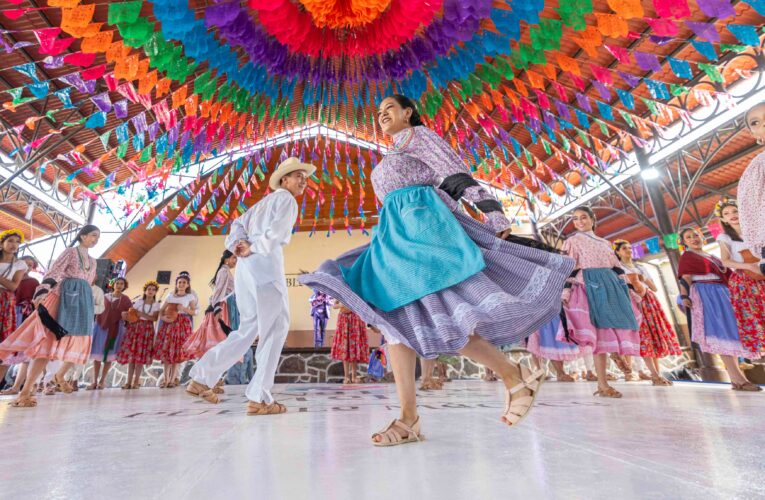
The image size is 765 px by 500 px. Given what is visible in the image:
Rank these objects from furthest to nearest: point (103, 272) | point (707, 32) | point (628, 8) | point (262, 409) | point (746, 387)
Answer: point (103, 272), point (746, 387), point (707, 32), point (628, 8), point (262, 409)

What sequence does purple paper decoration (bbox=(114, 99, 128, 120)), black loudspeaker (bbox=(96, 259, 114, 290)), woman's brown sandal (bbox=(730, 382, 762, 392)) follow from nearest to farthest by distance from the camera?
woman's brown sandal (bbox=(730, 382, 762, 392)) → purple paper decoration (bbox=(114, 99, 128, 120)) → black loudspeaker (bbox=(96, 259, 114, 290))

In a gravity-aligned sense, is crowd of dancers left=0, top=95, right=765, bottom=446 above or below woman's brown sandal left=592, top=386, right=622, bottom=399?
above

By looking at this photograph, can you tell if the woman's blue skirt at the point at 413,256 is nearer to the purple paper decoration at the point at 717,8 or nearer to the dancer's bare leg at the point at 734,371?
the purple paper decoration at the point at 717,8

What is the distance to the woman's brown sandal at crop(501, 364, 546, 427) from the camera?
1236 mm

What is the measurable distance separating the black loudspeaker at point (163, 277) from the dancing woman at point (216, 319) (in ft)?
27.7

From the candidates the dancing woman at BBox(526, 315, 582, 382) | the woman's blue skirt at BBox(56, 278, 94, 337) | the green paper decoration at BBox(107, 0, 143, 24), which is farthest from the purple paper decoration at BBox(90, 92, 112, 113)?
the dancing woman at BBox(526, 315, 582, 382)

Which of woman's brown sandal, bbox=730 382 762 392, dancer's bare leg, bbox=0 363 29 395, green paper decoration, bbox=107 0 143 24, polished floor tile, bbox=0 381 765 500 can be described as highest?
green paper decoration, bbox=107 0 143 24

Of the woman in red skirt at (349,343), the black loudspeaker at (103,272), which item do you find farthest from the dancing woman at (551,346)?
the black loudspeaker at (103,272)

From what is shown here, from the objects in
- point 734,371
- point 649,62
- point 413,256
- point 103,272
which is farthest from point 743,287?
point 103,272

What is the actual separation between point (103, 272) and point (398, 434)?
9.98m

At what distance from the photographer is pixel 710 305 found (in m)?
3.75

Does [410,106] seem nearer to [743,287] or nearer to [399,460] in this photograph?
[399,460]

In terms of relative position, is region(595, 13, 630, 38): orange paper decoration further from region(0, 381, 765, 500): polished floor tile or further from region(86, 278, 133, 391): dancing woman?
region(86, 278, 133, 391): dancing woman

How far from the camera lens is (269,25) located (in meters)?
2.51
